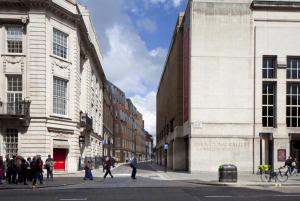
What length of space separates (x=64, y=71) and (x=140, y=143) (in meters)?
132

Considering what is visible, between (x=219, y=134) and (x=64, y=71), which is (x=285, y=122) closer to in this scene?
(x=219, y=134)

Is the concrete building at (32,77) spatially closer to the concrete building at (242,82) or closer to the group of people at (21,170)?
the group of people at (21,170)

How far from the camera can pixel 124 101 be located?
431 ft

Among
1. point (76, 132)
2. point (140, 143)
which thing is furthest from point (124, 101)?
point (76, 132)

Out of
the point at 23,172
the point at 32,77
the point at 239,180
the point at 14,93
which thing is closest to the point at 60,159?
the point at 14,93

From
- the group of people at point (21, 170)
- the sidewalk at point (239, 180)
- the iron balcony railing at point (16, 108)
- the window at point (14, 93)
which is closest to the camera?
the group of people at point (21, 170)

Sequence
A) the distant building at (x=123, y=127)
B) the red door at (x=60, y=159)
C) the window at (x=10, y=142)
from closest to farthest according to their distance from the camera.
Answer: the window at (x=10, y=142), the red door at (x=60, y=159), the distant building at (x=123, y=127)

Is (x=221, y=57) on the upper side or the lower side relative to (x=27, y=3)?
lower

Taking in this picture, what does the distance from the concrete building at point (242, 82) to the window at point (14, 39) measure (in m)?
14.1

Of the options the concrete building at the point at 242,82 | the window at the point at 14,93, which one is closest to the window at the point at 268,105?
the concrete building at the point at 242,82

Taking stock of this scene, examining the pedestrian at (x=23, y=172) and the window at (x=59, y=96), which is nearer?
the pedestrian at (x=23, y=172)

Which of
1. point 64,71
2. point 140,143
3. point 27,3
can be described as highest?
point 27,3

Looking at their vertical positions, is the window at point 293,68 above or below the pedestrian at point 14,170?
above

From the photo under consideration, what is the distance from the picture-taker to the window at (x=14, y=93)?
38162 mm
